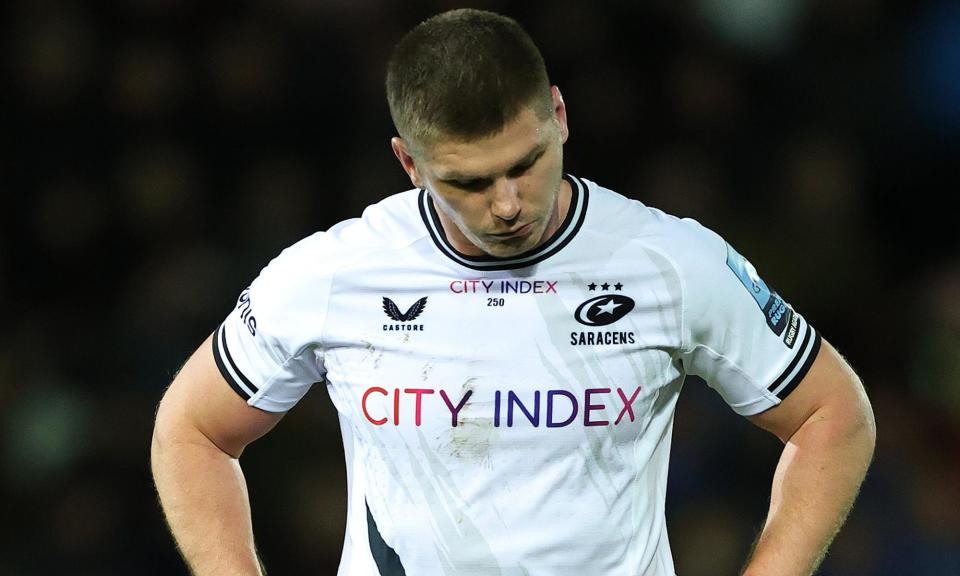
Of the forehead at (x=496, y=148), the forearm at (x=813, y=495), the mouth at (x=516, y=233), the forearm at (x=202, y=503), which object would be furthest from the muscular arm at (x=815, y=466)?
the forearm at (x=202, y=503)

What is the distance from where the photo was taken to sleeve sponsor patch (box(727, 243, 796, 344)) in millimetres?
2818

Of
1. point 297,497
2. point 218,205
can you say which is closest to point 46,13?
point 218,205

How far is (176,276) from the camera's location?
5852 millimetres

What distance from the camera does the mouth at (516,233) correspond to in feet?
8.52

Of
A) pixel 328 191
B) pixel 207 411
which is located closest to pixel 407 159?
pixel 207 411

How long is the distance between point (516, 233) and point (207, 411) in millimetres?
911

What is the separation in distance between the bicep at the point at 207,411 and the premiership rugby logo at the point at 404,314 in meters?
0.42

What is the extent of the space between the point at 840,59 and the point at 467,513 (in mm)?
4000

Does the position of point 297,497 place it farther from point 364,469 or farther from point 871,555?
point 364,469

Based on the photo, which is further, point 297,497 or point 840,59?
point 840,59

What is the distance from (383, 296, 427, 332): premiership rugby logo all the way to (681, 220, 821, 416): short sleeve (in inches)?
22.5

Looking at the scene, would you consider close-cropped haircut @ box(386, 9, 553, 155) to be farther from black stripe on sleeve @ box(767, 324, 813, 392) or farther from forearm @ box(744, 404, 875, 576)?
forearm @ box(744, 404, 875, 576)

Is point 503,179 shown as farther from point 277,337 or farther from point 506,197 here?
point 277,337

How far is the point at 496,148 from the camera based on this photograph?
2.51 meters
